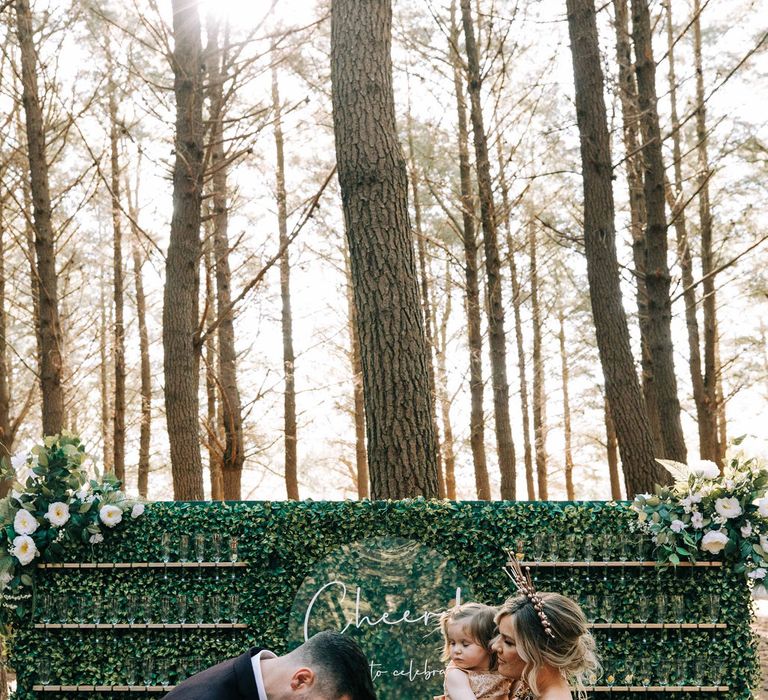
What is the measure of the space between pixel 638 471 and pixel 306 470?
18.1 m

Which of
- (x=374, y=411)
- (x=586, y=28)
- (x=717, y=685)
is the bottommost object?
(x=717, y=685)

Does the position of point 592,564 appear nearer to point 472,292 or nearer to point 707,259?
point 472,292

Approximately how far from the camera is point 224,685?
2.64 meters

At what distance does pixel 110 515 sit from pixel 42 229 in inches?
191

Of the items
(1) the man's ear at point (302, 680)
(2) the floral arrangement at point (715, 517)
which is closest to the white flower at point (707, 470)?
(2) the floral arrangement at point (715, 517)

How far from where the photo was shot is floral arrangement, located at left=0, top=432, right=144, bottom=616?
201 inches

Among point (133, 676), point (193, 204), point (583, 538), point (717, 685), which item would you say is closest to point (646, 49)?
point (193, 204)

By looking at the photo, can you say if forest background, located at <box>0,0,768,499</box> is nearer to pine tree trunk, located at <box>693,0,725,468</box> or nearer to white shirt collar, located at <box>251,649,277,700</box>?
pine tree trunk, located at <box>693,0,725,468</box>

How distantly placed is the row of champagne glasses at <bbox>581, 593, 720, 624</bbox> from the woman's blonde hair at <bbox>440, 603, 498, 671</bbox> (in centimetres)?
76

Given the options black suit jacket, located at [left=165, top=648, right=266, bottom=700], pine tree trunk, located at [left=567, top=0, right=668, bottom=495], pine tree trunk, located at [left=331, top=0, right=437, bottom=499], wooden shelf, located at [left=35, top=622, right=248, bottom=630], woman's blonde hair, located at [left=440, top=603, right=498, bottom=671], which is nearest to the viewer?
black suit jacket, located at [left=165, top=648, right=266, bottom=700]

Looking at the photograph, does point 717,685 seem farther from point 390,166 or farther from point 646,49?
point 646,49

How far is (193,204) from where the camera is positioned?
799 centimetres

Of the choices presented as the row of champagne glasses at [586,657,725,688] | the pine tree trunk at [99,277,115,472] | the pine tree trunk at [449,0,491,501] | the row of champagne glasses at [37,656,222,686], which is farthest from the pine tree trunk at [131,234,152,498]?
the row of champagne glasses at [586,657,725,688]

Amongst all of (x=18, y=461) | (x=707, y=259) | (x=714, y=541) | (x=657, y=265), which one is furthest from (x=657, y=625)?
(x=707, y=259)
